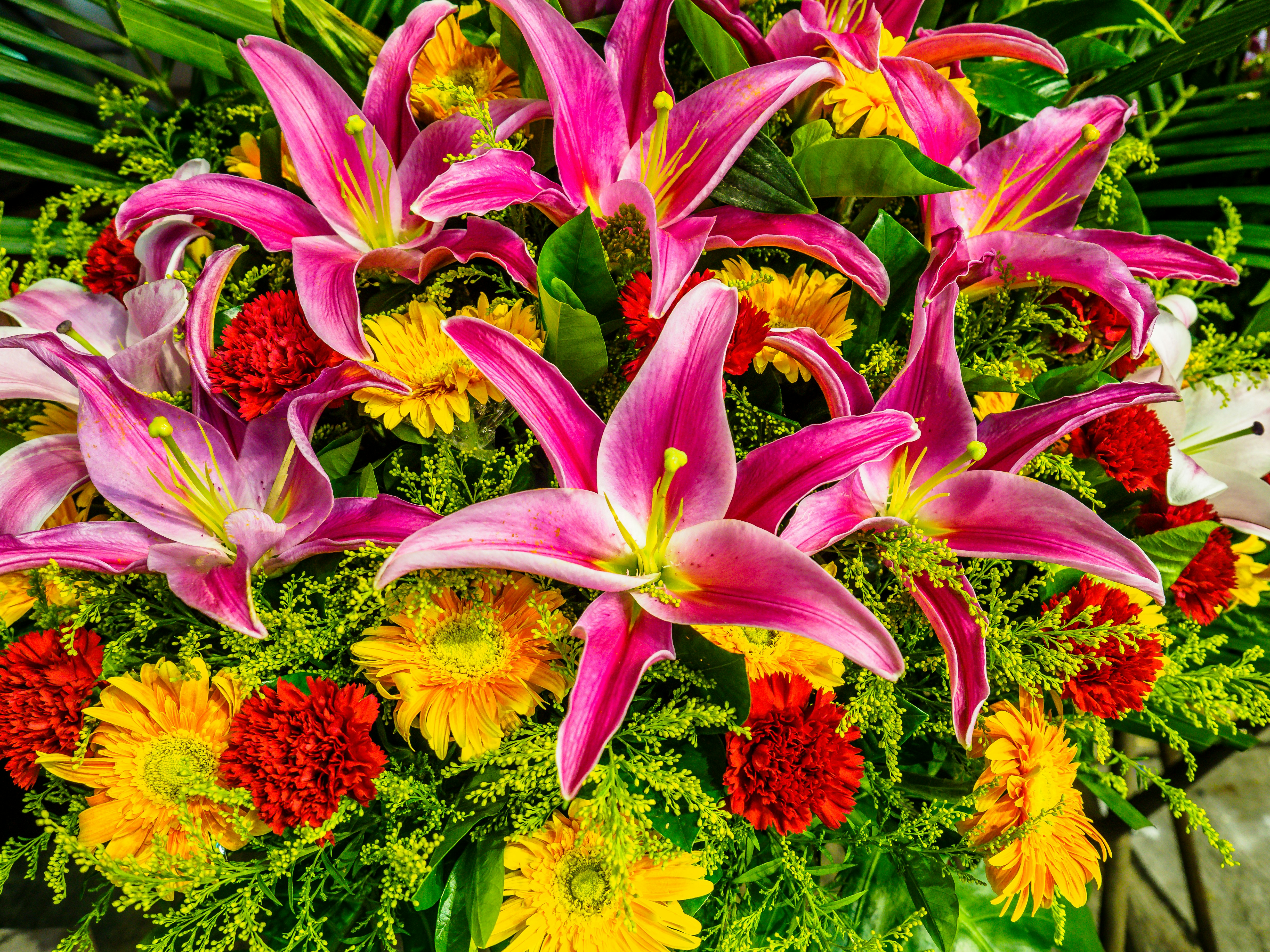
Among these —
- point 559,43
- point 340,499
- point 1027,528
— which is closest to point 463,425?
point 340,499

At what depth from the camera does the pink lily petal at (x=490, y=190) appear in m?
0.48

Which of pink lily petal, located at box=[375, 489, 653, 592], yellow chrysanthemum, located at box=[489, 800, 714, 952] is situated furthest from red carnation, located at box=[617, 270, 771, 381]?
yellow chrysanthemum, located at box=[489, 800, 714, 952]

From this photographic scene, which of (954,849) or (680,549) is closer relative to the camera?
(680,549)

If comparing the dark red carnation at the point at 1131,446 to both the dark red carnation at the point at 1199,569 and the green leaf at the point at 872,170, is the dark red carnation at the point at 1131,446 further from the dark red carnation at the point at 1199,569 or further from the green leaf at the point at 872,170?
the green leaf at the point at 872,170

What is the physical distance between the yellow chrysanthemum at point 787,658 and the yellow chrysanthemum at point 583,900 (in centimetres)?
14

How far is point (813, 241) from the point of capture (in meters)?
0.55

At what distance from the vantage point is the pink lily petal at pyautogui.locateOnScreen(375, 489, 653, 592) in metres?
0.39

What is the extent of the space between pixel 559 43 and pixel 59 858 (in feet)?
2.06

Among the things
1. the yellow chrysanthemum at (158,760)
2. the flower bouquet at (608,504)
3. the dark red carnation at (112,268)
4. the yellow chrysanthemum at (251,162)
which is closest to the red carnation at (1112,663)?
the flower bouquet at (608,504)

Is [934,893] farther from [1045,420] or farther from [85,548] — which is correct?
[85,548]

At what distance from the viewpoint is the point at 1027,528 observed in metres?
0.49

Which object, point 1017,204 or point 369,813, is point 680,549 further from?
point 1017,204

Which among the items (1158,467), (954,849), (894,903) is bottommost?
(894,903)

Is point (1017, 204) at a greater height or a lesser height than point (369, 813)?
greater
